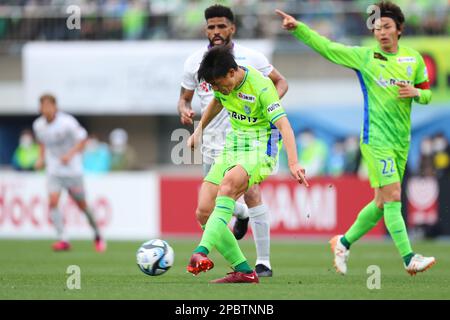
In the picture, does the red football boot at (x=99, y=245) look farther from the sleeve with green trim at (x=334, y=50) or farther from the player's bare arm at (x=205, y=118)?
the sleeve with green trim at (x=334, y=50)

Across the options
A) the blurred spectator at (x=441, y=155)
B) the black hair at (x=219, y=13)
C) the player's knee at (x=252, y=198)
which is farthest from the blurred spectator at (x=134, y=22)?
the player's knee at (x=252, y=198)

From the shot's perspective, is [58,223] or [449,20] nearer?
[58,223]

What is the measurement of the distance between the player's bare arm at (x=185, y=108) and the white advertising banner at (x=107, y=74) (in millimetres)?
14125

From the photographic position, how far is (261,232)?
35.0ft

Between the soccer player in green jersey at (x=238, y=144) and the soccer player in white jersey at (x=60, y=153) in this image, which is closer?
the soccer player in green jersey at (x=238, y=144)

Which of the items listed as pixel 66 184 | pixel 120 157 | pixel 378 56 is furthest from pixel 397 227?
pixel 120 157

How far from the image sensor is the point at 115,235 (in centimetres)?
2073

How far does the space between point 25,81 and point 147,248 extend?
17878mm

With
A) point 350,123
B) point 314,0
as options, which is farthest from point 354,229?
point 314,0

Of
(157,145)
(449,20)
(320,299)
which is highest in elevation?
(449,20)

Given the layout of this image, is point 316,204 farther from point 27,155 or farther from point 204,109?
point 204,109

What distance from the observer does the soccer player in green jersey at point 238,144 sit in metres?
8.99

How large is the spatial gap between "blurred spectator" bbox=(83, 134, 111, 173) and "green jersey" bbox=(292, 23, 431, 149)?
594 inches

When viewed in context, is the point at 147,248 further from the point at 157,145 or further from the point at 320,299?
the point at 157,145
